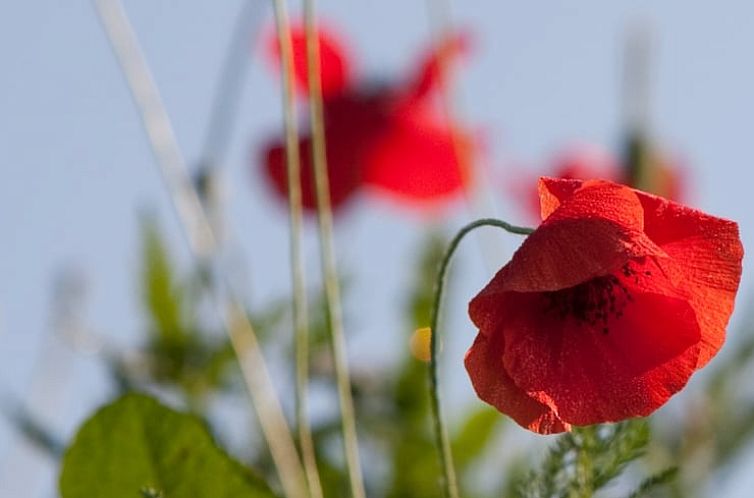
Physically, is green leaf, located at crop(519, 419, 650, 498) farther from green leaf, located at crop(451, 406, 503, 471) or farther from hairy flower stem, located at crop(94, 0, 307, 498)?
green leaf, located at crop(451, 406, 503, 471)

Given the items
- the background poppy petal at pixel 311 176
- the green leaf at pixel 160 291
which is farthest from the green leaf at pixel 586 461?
the background poppy petal at pixel 311 176

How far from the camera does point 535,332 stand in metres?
0.66

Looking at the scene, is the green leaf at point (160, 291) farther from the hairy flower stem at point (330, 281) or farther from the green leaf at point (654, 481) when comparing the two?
the green leaf at point (654, 481)

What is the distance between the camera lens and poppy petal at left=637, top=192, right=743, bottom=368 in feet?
2.09

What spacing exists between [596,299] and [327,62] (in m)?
0.83

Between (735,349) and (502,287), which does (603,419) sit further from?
(735,349)

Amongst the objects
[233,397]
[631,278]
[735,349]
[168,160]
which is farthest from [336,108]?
[631,278]

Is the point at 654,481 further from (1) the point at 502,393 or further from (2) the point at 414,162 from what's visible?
(2) the point at 414,162

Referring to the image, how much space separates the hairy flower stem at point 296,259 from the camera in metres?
0.68

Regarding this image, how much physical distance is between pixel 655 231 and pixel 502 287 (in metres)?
0.07

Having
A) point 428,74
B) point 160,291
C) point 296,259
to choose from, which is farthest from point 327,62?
point 296,259

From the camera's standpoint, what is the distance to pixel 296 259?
72cm

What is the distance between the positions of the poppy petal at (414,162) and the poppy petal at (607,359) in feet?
2.49

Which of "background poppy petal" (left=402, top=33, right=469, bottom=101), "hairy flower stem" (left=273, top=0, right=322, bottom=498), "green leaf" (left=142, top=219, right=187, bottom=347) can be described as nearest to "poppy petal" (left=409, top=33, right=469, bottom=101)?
"background poppy petal" (left=402, top=33, right=469, bottom=101)
